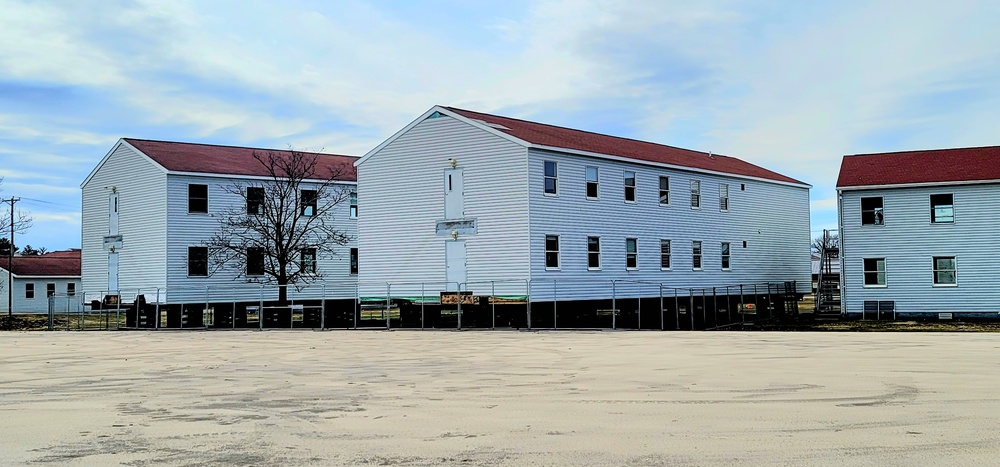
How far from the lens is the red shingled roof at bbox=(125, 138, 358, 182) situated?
4644 centimetres

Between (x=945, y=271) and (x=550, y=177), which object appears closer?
(x=550, y=177)

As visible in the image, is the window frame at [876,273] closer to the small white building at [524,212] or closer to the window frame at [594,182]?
the small white building at [524,212]

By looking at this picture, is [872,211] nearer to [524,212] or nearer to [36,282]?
[524,212]

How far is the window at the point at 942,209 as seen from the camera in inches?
1651

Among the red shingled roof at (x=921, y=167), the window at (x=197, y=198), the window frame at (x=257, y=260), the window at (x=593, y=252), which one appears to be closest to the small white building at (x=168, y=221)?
the window at (x=197, y=198)

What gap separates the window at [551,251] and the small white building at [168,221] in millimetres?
10573

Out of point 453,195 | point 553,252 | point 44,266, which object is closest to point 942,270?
point 553,252

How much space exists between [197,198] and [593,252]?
18.9 m

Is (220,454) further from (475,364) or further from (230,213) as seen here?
(230,213)

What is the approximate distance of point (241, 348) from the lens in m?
26.2

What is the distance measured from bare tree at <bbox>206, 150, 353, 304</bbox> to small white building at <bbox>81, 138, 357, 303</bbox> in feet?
1.16

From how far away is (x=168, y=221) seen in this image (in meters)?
45.1

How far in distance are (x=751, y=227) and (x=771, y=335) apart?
2130 centimetres

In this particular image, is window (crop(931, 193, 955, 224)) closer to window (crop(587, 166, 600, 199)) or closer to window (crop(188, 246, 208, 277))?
window (crop(587, 166, 600, 199))
